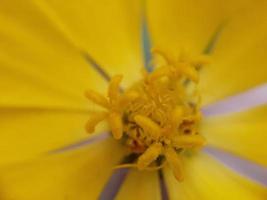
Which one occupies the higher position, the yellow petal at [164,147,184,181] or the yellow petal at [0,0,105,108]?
the yellow petal at [0,0,105,108]

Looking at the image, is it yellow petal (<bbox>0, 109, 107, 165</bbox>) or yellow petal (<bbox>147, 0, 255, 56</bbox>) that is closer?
yellow petal (<bbox>0, 109, 107, 165</bbox>)

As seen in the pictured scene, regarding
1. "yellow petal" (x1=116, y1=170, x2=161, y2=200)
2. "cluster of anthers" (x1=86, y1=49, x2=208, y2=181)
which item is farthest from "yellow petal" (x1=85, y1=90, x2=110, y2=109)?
"yellow petal" (x1=116, y1=170, x2=161, y2=200)

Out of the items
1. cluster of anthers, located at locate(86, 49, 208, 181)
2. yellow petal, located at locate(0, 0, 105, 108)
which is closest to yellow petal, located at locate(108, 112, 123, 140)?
cluster of anthers, located at locate(86, 49, 208, 181)

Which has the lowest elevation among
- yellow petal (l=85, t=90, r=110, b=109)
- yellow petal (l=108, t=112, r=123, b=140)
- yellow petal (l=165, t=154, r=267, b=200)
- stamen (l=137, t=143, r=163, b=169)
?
yellow petal (l=165, t=154, r=267, b=200)

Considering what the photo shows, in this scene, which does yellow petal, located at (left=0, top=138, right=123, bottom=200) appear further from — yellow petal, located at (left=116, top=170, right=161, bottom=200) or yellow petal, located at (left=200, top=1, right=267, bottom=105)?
yellow petal, located at (left=200, top=1, right=267, bottom=105)

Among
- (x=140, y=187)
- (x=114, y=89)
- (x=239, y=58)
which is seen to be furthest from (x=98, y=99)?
(x=239, y=58)

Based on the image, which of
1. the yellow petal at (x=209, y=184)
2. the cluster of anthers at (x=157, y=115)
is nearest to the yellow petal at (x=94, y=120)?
the cluster of anthers at (x=157, y=115)

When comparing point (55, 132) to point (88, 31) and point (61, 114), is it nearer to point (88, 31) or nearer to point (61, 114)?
point (61, 114)

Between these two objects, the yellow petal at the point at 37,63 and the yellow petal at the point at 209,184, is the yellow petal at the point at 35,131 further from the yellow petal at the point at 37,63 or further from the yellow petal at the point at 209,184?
the yellow petal at the point at 209,184
